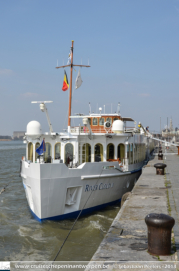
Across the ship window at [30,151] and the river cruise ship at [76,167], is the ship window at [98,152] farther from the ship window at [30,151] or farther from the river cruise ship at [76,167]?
the ship window at [30,151]

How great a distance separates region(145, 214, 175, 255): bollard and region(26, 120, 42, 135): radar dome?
10.2 m

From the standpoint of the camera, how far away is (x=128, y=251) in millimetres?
5648

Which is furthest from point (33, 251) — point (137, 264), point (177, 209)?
point (137, 264)

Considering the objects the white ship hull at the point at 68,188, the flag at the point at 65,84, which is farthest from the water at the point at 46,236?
the flag at the point at 65,84

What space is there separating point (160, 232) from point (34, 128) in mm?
10489

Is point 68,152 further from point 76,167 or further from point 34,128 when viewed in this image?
point 34,128

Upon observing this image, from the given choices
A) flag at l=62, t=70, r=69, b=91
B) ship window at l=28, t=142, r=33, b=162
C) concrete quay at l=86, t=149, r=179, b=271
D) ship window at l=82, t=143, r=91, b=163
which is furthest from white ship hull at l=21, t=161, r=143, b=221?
flag at l=62, t=70, r=69, b=91

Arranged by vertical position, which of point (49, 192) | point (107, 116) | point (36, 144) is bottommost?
point (49, 192)

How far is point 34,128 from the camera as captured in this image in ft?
47.6

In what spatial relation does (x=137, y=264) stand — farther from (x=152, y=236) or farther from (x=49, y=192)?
(x=49, y=192)

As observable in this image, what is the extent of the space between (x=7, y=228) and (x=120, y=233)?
24.1 ft

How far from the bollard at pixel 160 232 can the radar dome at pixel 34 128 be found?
402 inches

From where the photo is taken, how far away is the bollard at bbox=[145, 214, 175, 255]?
511 centimetres

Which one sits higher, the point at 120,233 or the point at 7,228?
the point at 120,233
